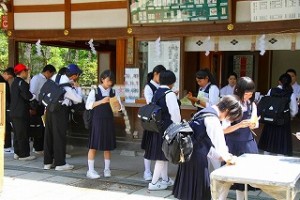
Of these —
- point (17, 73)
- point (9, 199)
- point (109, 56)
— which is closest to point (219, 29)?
point (17, 73)

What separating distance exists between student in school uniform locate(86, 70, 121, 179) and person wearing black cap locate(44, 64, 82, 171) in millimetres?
571

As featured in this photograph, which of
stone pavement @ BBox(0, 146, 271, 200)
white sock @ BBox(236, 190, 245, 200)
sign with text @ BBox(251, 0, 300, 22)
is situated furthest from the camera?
sign with text @ BBox(251, 0, 300, 22)

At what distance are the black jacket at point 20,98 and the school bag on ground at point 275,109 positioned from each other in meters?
4.49

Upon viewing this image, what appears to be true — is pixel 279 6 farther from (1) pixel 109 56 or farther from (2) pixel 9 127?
(1) pixel 109 56

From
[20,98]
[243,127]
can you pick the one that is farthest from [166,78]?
[20,98]

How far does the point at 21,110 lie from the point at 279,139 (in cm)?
499

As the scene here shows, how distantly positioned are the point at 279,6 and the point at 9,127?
6.32 metres

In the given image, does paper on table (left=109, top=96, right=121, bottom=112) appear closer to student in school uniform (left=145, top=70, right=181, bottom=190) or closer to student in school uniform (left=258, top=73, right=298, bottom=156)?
student in school uniform (left=145, top=70, right=181, bottom=190)

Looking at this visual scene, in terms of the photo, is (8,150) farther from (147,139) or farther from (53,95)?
(147,139)

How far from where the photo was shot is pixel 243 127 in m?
4.70

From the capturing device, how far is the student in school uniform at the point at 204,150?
3.90 meters

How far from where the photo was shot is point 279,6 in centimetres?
735

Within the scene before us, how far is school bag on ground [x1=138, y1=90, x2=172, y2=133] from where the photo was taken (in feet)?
19.2

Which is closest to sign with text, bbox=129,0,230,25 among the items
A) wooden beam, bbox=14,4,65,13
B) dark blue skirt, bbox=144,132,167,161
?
wooden beam, bbox=14,4,65,13
